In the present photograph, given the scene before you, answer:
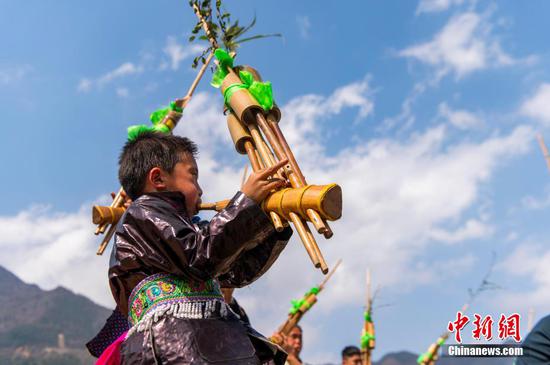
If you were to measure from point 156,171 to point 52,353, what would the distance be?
90854 mm

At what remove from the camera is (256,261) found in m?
2.59

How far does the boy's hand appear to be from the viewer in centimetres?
221

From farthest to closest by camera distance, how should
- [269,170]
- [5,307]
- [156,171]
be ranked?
[5,307] → [156,171] → [269,170]

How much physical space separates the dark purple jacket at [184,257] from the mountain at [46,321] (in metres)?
91.5

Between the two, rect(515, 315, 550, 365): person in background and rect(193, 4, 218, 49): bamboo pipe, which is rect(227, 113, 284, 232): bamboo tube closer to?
rect(193, 4, 218, 49): bamboo pipe

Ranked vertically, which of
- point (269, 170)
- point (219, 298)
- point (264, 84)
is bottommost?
point (219, 298)

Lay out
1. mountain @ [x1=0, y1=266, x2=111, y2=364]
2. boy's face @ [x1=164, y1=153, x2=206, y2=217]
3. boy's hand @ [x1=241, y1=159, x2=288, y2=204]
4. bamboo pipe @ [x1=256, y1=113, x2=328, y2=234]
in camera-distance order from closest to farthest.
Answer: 1. bamboo pipe @ [x1=256, y1=113, x2=328, y2=234]
2. boy's hand @ [x1=241, y1=159, x2=288, y2=204]
3. boy's face @ [x1=164, y1=153, x2=206, y2=217]
4. mountain @ [x1=0, y1=266, x2=111, y2=364]

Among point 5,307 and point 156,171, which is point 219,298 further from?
point 5,307

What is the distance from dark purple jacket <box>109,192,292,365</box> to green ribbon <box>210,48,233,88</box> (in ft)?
2.69

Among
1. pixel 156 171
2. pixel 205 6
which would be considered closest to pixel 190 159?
pixel 156 171

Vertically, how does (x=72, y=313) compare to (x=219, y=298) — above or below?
above

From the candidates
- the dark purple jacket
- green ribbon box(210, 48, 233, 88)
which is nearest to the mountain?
green ribbon box(210, 48, 233, 88)

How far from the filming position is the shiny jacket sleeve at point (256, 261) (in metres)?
2.54

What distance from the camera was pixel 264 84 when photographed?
2.81 meters
